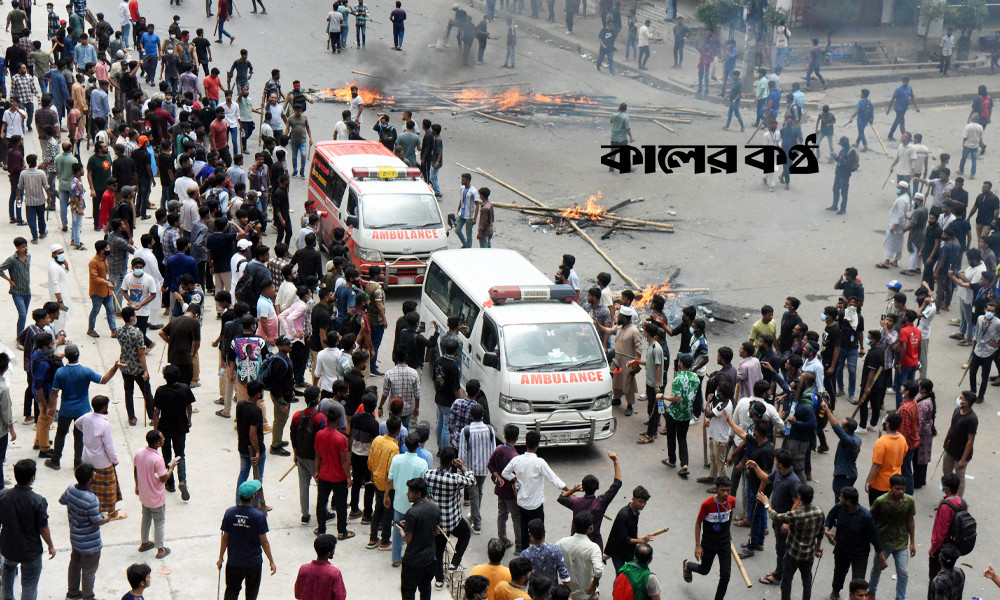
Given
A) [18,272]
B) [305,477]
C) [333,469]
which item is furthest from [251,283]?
[333,469]

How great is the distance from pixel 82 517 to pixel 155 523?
4.19 ft

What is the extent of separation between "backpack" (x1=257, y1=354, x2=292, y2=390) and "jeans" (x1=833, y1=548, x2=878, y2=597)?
6.08m

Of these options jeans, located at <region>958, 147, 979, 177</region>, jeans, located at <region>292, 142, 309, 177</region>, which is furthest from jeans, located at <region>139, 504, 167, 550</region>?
jeans, located at <region>958, 147, 979, 177</region>

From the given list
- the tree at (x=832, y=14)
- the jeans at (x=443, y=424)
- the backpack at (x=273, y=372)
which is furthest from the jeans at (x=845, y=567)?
the tree at (x=832, y=14)

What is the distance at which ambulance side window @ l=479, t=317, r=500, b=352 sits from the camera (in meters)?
13.7

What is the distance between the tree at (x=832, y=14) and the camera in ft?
126

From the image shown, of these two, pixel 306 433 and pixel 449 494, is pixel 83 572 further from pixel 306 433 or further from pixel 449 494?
pixel 449 494

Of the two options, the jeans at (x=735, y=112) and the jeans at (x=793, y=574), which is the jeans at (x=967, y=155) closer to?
the jeans at (x=735, y=112)

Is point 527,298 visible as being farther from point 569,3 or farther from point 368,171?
point 569,3

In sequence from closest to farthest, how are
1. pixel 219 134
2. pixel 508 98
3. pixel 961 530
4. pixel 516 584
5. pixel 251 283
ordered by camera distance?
pixel 516 584 → pixel 961 530 → pixel 251 283 → pixel 219 134 → pixel 508 98

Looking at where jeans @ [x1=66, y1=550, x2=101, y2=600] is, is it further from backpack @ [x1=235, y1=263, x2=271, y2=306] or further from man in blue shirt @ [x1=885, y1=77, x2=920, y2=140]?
man in blue shirt @ [x1=885, y1=77, x2=920, y2=140]

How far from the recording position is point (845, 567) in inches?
415

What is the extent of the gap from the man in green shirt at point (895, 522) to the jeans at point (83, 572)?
7.05 meters

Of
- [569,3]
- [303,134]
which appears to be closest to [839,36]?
[569,3]
